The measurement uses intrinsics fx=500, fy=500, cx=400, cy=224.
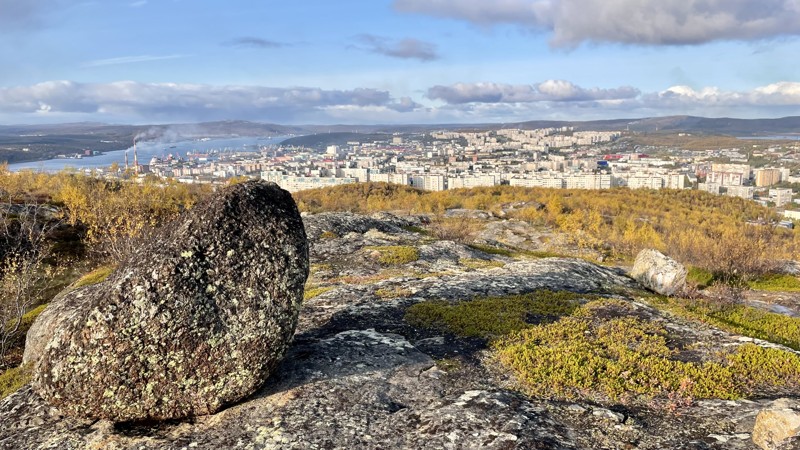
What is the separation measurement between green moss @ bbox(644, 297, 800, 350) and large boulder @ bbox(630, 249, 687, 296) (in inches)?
171

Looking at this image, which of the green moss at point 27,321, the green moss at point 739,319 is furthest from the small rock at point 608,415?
the green moss at point 27,321

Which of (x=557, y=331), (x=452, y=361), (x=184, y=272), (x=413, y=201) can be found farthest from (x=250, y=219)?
(x=413, y=201)

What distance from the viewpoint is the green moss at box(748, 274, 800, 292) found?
102ft

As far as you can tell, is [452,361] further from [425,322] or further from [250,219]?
[250,219]

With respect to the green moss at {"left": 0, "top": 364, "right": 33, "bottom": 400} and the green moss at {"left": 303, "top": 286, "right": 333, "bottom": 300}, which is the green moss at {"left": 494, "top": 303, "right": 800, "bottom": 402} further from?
the green moss at {"left": 0, "top": 364, "right": 33, "bottom": 400}

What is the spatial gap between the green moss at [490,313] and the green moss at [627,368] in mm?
823

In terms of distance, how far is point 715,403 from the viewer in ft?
29.0

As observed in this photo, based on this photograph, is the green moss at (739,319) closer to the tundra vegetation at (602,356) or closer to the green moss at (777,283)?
the tundra vegetation at (602,356)

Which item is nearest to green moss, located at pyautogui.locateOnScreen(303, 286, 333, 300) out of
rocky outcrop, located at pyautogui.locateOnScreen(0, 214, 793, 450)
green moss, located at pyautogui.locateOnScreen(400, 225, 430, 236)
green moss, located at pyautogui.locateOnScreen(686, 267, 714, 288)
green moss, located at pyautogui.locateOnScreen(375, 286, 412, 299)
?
green moss, located at pyautogui.locateOnScreen(375, 286, 412, 299)

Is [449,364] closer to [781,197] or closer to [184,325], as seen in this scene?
[184,325]

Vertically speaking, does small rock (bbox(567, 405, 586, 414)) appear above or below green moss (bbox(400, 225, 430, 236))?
above

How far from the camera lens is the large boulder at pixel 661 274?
22.1m

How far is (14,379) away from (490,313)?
46.9ft

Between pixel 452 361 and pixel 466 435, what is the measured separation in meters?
2.97
